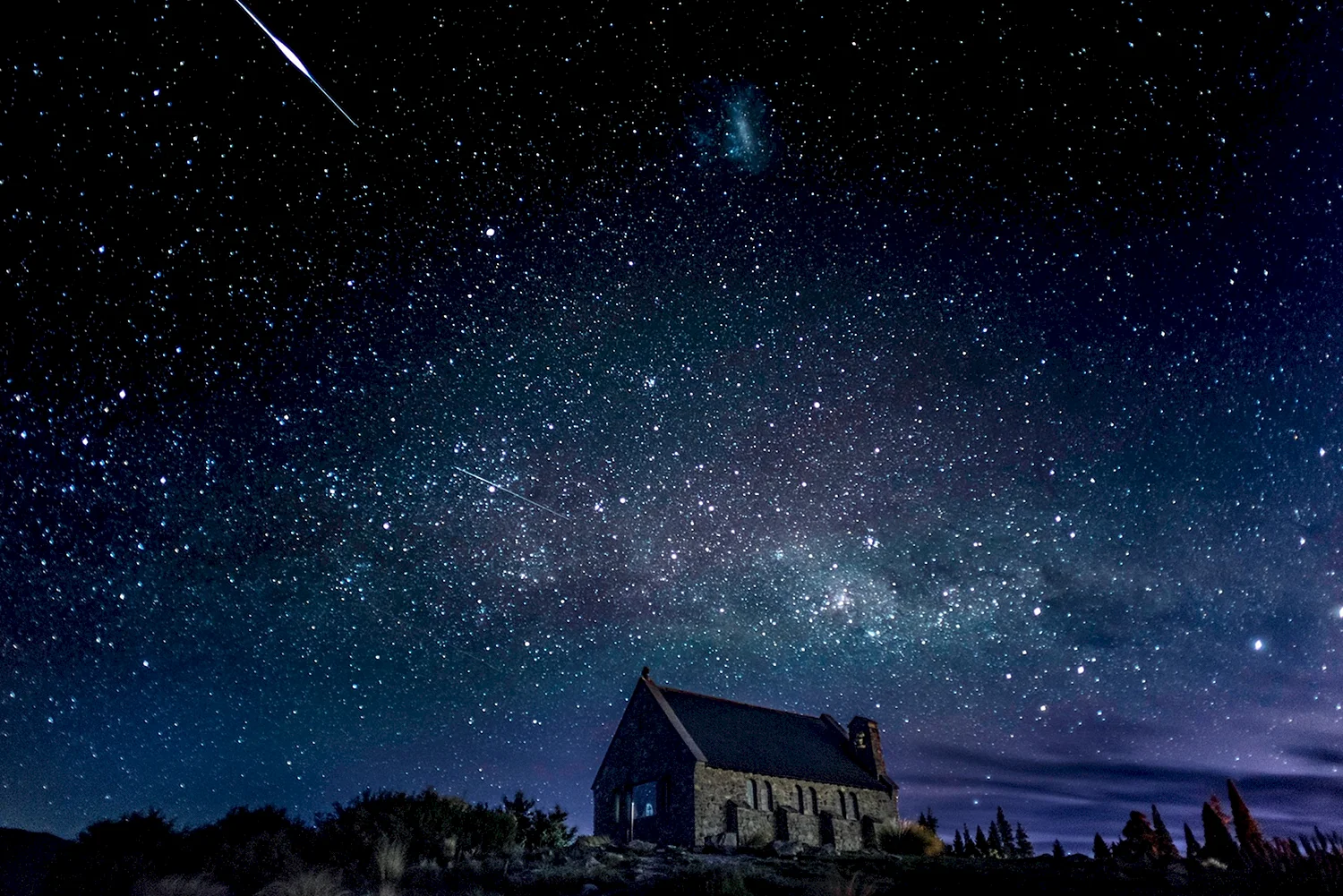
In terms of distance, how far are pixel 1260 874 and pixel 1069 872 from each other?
308 cm

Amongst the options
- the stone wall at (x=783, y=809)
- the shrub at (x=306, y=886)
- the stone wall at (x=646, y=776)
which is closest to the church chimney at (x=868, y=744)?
the stone wall at (x=783, y=809)

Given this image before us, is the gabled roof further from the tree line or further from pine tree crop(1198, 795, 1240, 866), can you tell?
pine tree crop(1198, 795, 1240, 866)

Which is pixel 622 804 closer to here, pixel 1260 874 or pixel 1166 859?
pixel 1166 859

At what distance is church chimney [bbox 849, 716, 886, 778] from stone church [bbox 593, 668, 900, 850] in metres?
0.05

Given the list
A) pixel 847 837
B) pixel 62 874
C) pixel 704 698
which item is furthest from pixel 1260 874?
pixel 704 698

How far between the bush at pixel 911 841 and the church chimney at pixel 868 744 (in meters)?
4.93

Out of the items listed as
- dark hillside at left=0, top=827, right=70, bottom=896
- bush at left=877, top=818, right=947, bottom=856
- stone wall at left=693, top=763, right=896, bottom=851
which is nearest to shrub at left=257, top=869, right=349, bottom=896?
dark hillside at left=0, top=827, right=70, bottom=896

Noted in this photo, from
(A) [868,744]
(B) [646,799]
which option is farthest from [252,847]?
(A) [868,744]

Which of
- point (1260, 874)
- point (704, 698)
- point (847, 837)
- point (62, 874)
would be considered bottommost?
point (847, 837)

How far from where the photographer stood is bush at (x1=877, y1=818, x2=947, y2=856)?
90.3ft

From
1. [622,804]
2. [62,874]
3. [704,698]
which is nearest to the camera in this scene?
[62,874]

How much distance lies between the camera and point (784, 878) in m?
12.5

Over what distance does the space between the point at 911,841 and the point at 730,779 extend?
7831 mm

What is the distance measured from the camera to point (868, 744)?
36.8 metres
